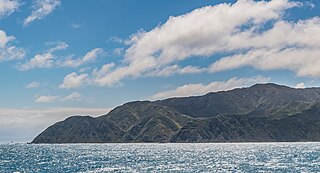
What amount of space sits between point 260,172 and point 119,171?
40.6 meters

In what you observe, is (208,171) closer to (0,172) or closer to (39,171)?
(39,171)

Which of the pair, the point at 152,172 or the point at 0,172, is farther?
the point at 0,172

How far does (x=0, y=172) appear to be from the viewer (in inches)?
5443

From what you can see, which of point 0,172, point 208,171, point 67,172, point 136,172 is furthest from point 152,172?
point 0,172

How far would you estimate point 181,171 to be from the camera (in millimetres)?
125375

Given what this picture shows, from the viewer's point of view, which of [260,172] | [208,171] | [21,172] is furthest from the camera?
[21,172]

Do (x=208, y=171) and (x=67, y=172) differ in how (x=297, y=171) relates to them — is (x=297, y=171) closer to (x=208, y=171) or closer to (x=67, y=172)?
(x=208, y=171)

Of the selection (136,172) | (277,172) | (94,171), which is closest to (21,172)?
(94,171)

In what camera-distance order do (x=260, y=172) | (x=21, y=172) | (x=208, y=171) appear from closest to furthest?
(x=260, y=172)
(x=208, y=171)
(x=21, y=172)

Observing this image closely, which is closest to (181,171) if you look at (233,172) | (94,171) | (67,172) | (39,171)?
(233,172)

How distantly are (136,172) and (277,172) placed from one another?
126 ft

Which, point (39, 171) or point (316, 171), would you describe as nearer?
point (316, 171)

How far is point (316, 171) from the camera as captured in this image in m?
116

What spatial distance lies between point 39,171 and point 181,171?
4557cm
